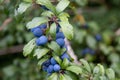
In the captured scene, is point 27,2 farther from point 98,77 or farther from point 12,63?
point 12,63

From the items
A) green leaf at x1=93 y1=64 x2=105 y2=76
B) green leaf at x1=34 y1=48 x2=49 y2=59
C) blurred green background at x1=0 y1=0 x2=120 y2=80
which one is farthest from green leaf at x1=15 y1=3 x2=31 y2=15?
blurred green background at x1=0 y1=0 x2=120 y2=80

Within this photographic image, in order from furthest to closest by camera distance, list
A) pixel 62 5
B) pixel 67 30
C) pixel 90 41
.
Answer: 1. pixel 90 41
2. pixel 62 5
3. pixel 67 30

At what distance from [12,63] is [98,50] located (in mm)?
809

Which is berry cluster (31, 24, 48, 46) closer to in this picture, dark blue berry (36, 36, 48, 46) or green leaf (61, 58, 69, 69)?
dark blue berry (36, 36, 48, 46)

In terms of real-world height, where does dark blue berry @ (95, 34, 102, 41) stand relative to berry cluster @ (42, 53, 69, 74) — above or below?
below

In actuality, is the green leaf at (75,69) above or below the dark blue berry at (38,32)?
below

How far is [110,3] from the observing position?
386cm

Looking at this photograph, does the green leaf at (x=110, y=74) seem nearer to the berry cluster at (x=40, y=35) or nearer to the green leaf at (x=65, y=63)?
the green leaf at (x=65, y=63)

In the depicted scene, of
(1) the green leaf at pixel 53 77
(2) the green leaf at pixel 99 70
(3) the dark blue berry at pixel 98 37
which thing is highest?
(1) the green leaf at pixel 53 77

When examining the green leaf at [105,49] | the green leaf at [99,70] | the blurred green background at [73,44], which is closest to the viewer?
the green leaf at [99,70]

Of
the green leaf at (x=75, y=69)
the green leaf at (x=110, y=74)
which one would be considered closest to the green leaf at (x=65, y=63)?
the green leaf at (x=75, y=69)

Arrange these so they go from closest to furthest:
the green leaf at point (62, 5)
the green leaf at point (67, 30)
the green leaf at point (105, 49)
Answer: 1. the green leaf at point (67, 30)
2. the green leaf at point (62, 5)
3. the green leaf at point (105, 49)

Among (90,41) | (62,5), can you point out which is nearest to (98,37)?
(90,41)

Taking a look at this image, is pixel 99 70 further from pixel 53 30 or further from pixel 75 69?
pixel 53 30
